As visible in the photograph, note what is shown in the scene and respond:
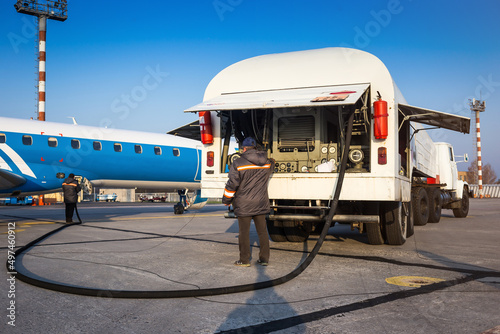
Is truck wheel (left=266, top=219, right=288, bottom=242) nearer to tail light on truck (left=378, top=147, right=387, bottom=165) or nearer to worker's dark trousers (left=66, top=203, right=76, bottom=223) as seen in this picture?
tail light on truck (left=378, top=147, right=387, bottom=165)

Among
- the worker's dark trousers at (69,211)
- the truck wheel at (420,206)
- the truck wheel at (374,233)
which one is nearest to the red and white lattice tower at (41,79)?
the worker's dark trousers at (69,211)

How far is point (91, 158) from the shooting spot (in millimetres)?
16297

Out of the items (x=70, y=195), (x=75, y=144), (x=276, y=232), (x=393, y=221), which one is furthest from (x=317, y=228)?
(x=75, y=144)

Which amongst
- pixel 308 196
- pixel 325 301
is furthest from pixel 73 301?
pixel 308 196

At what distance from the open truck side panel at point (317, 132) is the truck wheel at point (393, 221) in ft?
0.06

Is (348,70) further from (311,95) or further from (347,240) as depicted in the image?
(347,240)

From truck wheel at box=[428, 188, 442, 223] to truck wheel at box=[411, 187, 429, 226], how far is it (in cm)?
88

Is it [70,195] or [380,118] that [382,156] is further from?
[70,195]

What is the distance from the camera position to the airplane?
14.5m

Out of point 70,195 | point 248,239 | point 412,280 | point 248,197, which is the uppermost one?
point 248,197

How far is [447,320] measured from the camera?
3746mm

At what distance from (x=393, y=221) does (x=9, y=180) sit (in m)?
10.6

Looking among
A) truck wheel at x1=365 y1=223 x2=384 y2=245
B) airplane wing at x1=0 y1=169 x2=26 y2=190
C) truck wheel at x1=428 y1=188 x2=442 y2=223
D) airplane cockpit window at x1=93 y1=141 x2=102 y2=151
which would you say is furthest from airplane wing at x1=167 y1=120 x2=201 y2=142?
truck wheel at x1=428 y1=188 x2=442 y2=223

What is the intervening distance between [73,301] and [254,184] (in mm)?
2908
